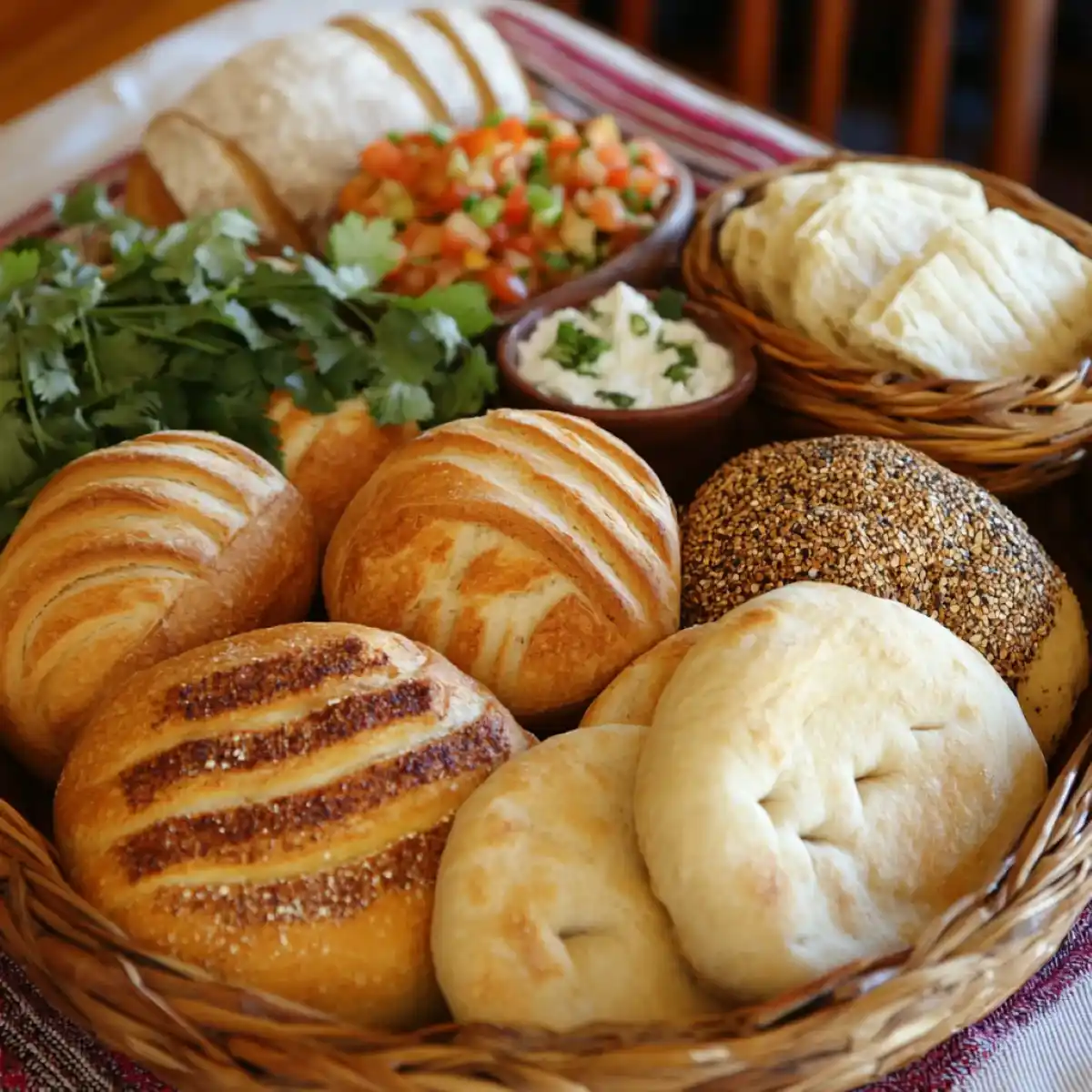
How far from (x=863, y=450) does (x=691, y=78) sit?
1.94 metres

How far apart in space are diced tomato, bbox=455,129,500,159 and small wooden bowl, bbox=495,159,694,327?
0.29 metres

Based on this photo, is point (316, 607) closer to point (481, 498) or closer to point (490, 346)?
point (481, 498)

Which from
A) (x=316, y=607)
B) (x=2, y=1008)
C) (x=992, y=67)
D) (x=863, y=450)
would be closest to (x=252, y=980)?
(x=2, y=1008)

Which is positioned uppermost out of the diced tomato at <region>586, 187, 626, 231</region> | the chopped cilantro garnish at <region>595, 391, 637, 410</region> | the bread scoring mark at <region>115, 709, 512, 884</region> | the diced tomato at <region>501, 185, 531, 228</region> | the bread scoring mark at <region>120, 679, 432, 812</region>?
the diced tomato at <region>501, 185, 531, 228</region>

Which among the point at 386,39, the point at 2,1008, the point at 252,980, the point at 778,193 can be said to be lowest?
the point at 2,1008

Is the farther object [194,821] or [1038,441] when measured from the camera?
[1038,441]

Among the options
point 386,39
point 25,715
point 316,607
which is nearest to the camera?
point 25,715

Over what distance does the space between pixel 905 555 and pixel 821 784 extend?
422 millimetres

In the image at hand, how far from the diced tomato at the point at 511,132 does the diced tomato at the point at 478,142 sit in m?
0.02

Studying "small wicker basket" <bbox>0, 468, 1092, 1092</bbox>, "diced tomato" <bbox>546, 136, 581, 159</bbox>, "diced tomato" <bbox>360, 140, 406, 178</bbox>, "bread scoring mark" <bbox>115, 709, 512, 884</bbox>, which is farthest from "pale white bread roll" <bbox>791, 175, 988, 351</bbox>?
"bread scoring mark" <bbox>115, 709, 512, 884</bbox>

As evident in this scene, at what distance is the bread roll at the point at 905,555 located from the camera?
4.60ft

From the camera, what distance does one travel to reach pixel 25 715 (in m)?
1.35

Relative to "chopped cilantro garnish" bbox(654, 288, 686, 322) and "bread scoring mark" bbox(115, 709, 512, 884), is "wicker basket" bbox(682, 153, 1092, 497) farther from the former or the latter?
"bread scoring mark" bbox(115, 709, 512, 884)

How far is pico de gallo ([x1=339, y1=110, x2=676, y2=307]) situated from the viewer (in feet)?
6.53
